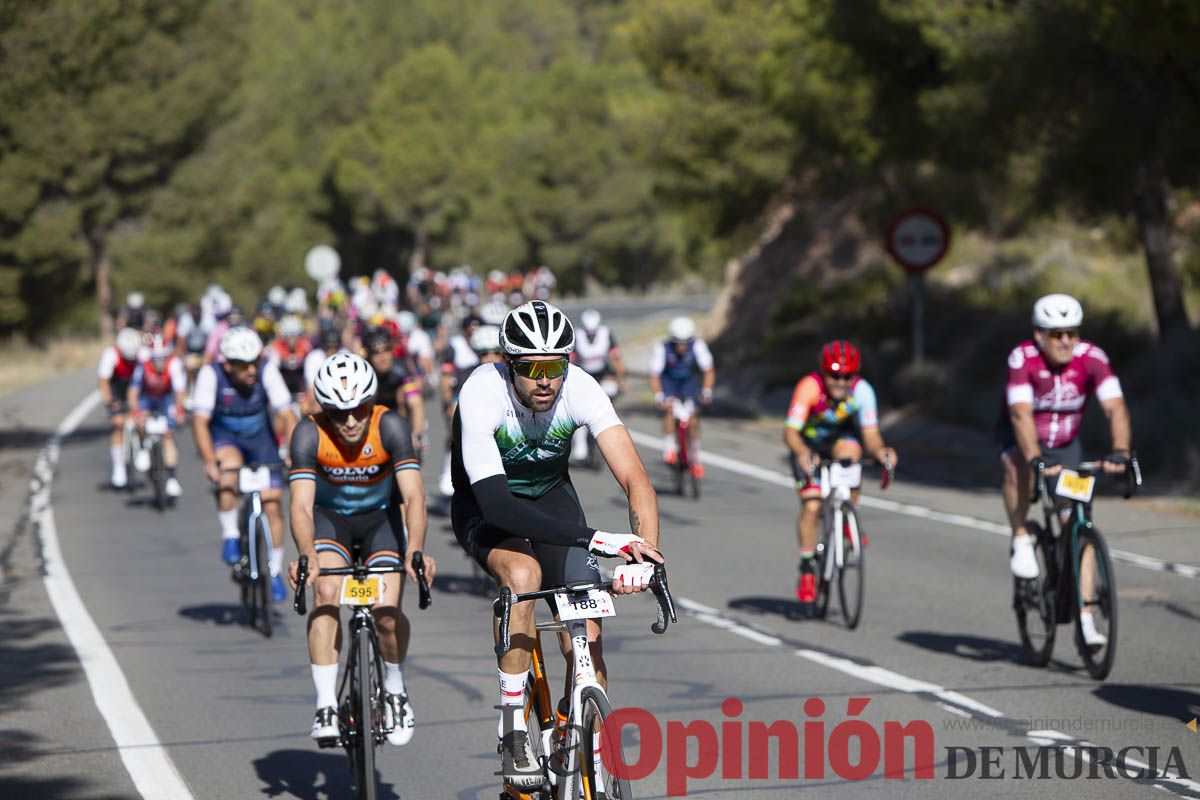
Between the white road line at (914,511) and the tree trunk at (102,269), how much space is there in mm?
35510

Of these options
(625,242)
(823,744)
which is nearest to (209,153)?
(625,242)

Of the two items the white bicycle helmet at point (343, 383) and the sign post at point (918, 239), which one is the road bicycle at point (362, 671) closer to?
the white bicycle helmet at point (343, 383)

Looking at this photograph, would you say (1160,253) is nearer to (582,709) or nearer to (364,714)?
(364,714)

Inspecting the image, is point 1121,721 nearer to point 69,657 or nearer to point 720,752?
point 720,752

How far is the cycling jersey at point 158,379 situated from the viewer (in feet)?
60.8

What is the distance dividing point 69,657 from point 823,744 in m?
5.28

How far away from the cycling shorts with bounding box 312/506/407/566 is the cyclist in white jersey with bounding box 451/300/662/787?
1488 millimetres

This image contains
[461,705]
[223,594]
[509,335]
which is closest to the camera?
[509,335]

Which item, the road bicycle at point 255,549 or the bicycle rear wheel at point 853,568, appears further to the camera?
the road bicycle at point 255,549

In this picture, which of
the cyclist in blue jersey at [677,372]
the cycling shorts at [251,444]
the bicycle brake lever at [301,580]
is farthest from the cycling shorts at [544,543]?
the cyclist in blue jersey at [677,372]

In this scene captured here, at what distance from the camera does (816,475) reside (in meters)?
11.3

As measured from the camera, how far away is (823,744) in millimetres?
7973

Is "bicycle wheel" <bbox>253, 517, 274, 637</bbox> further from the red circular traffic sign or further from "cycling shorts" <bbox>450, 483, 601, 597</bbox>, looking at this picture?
the red circular traffic sign

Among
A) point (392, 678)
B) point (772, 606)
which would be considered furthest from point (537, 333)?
point (772, 606)
